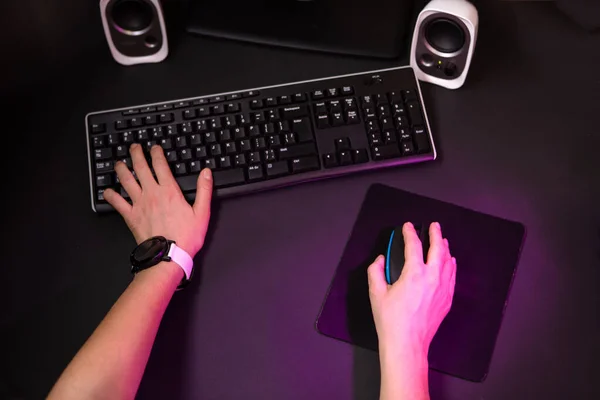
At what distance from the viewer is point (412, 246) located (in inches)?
28.7

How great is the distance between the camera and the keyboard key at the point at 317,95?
0.84 m

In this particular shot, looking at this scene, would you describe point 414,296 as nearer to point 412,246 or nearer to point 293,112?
point 412,246

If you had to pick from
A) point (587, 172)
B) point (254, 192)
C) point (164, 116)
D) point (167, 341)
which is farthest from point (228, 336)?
point (587, 172)

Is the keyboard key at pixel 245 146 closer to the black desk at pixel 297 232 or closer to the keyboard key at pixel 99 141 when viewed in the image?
the black desk at pixel 297 232

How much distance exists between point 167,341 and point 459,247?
0.38m

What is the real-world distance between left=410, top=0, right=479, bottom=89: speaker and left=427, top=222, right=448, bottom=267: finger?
0.80ft

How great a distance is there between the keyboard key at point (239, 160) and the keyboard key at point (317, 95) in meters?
0.13

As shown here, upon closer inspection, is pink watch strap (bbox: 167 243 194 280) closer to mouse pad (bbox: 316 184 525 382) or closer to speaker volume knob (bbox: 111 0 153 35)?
mouse pad (bbox: 316 184 525 382)

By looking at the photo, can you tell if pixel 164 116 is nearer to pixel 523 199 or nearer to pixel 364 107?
pixel 364 107

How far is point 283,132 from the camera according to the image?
32.2 inches

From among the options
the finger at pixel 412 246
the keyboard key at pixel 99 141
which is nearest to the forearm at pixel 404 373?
the finger at pixel 412 246

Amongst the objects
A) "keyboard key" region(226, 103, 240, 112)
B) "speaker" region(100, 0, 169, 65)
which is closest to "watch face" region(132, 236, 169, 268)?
"keyboard key" region(226, 103, 240, 112)

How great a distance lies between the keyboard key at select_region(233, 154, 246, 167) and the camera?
801 millimetres

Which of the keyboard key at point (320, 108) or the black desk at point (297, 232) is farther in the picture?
the keyboard key at point (320, 108)
